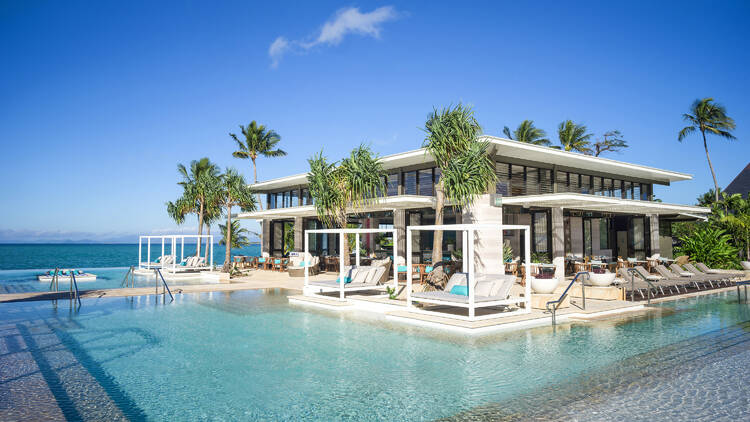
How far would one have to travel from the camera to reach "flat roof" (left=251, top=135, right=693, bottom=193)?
17484 mm

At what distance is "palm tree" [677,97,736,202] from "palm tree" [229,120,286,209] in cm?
3279

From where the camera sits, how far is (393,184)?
70.2ft

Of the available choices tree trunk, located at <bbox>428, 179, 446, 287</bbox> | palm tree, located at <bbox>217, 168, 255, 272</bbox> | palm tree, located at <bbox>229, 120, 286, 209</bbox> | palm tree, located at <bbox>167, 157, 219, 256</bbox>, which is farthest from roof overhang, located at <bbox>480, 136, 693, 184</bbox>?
palm tree, located at <bbox>229, 120, 286, 209</bbox>

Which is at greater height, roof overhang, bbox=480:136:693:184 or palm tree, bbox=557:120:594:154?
palm tree, bbox=557:120:594:154

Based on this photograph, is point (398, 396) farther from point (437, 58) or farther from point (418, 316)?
point (437, 58)

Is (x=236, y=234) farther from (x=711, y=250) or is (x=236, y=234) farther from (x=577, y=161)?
(x=711, y=250)

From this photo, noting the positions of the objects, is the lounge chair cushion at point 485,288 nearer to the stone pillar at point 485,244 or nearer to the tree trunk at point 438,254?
the tree trunk at point 438,254

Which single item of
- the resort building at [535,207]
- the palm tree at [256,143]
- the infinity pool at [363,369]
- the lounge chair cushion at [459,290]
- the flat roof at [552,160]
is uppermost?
the palm tree at [256,143]

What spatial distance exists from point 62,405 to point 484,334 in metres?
6.70

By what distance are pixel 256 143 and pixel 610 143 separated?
31145mm

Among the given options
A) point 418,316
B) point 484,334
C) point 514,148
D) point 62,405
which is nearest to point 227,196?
point 514,148

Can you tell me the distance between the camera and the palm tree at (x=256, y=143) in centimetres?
3962

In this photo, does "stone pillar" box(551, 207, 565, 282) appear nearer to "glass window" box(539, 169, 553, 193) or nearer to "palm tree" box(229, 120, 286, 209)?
"glass window" box(539, 169, 553, 193)

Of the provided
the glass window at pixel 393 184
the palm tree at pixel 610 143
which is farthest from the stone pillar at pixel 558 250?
the palm tree at pixel 610 143
